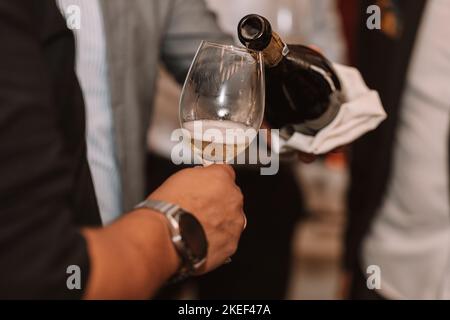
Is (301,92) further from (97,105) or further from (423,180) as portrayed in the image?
(423,180)

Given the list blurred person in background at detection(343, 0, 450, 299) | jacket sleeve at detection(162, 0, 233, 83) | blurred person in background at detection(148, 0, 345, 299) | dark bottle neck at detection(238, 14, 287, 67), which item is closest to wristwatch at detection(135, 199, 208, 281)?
dark bottle neck at detection(238, 14, 287, 67)

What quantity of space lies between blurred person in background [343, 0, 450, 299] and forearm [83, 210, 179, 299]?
891 millimetres

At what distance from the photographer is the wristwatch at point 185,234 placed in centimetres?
73

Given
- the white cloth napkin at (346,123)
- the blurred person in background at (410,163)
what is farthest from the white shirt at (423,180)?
the white cloth napkin at (346,123)

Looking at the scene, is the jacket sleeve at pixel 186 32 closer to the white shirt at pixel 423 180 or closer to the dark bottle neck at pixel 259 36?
the dark bottle neck at pixel 259 36

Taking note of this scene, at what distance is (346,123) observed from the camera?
107 centimetres

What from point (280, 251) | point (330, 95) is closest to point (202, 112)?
point (330, 95)

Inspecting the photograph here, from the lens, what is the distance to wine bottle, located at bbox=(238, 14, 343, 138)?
1021 millimetres

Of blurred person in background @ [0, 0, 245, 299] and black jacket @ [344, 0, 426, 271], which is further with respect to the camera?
black jacket @ [344, 0, 426, 271]

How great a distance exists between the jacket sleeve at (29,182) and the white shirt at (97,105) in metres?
0.44

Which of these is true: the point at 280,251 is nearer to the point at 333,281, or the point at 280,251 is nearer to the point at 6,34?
the point at 333,281

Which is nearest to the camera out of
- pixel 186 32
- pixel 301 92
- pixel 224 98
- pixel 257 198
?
pixel 224 98

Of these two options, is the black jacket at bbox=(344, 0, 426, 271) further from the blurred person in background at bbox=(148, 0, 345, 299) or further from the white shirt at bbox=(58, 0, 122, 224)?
the white shirt at bbox=(58, 0, 122, 224)

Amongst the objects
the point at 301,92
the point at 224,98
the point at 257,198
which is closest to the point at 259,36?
the point at 224,98
